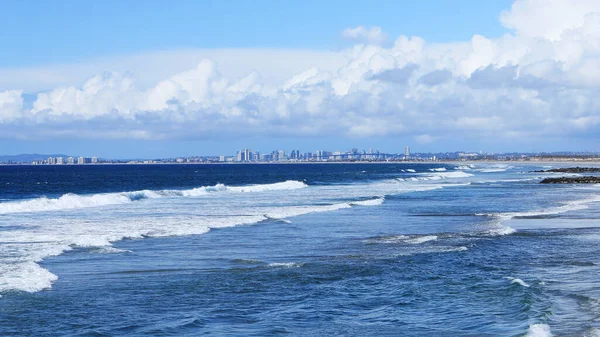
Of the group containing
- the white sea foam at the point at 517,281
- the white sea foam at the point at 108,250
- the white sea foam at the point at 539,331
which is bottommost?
the white sea foam at the point at 539,331

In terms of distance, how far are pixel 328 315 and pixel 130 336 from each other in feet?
14.3

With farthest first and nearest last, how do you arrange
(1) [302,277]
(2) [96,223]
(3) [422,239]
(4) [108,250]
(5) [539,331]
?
(2) [96,223]
(3) [422,239]
(4) [108,250]
(1) [302,277]
(5) [539,331]

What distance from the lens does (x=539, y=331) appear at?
14148 mm

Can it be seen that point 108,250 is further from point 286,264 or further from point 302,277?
point 302,277

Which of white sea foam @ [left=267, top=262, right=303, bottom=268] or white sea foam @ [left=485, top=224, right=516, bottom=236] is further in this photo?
white sea foam @ [left=485, top=224, right=516, bottom=236]

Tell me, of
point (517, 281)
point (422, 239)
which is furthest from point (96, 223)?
point (517, 281)

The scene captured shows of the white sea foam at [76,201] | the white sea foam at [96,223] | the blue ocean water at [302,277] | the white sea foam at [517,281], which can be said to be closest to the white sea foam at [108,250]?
the white sea foam at [96,223]

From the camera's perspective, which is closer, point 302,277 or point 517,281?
point 517,281

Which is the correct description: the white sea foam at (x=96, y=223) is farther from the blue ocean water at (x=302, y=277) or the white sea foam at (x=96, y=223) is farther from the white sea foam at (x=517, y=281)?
the white sea foam at (x=517, y=281)

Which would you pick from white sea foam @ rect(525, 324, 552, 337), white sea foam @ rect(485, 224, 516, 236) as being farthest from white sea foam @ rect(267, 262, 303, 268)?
white sea foam @ rect(485, 224, 516, 236)

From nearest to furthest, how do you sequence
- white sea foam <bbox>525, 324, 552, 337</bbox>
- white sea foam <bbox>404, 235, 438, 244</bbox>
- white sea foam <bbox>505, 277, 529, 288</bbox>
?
white sea foam <bbox>525, 324, 552, 337</bbox> < white sea foam <bbox>505, 277, 529, 288</bbox> < white sea foam <bbox>404, 235, 438, 244</bbox>

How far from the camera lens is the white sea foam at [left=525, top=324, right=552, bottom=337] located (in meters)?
13.9

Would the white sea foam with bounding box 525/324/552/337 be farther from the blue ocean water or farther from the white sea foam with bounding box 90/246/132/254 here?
the white sea foam with bounding box 90/246/132/254

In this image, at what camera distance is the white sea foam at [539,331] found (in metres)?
13.9
